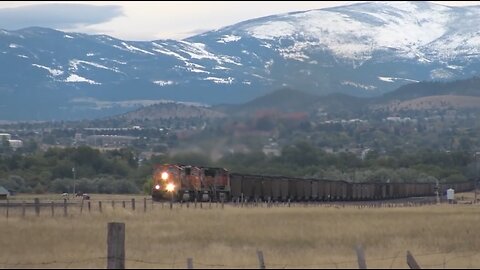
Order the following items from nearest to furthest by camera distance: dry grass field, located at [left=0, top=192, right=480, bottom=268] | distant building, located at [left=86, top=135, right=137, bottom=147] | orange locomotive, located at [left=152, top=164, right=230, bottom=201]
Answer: dry grass field, located at [left=0, top=192, right=480, bottom=268] < orange locomotive, located at [left=152, top=164, right=230, bottom=201] < distant building, located at [left=86, top=135, right=137, bottom=147]

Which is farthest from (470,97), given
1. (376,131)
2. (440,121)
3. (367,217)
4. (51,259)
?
(51,259)

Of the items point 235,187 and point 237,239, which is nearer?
point 237,239

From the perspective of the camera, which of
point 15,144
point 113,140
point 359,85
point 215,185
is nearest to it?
point 215,185

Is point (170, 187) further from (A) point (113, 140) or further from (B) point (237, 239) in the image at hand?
(A) point (113, 140)

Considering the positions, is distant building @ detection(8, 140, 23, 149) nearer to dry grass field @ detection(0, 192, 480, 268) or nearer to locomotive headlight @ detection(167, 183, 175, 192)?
locomotive headlight @ detection(167, 183, 175, 192)

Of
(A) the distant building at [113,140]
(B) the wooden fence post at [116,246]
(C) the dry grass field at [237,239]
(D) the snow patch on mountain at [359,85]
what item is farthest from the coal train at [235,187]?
(B) the wooden fence post at [116,246]

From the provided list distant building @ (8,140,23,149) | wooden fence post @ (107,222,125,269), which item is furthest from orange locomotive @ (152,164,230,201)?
distant building @ (8,140,23,149)

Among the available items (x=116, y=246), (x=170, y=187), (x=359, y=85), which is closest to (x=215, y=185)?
(x=170, y=187)
